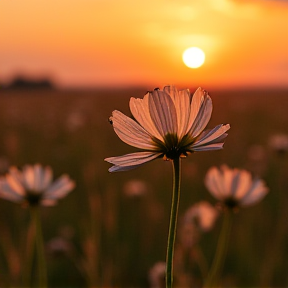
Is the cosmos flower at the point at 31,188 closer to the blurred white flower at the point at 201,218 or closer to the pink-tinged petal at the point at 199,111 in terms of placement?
the pink-tinged petal at the point at 199,111

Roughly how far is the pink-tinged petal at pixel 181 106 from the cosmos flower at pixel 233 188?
0.36 metres

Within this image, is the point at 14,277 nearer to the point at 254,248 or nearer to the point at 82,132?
the point at 254,248

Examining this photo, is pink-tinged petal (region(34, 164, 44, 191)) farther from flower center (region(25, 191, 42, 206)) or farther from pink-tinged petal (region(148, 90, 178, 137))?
pink-tinged petal (region(148, 90, 178, 137))

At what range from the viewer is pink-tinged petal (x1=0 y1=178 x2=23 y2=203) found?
80cm

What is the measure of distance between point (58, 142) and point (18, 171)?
10.8 ft

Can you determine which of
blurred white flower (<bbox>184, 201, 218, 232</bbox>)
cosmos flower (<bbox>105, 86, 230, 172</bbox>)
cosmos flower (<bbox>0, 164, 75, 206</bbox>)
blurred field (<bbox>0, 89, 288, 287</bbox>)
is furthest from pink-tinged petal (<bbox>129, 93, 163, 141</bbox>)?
blurred white flower (<bbox>184, 201, 218, 232</bbox>)

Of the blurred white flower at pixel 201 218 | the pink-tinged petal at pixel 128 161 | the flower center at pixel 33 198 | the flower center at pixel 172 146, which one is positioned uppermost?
the flower center at pixel 172 146

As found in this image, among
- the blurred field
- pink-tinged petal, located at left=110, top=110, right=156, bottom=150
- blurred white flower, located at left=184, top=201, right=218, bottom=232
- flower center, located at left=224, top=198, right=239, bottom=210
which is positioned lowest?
the blurred field

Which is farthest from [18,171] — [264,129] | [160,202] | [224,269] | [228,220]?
[264,129]

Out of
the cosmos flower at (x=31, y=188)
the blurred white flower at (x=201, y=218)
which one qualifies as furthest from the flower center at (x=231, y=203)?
the blurred white flower at (x=201, y=218)

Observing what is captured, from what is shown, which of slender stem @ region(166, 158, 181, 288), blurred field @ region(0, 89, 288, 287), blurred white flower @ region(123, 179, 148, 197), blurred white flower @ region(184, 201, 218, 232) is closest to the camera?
slender stem @ region(166, 158, 181, 288)

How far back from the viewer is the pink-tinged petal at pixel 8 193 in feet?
2.63

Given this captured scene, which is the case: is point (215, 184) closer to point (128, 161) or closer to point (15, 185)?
point (15, 185)

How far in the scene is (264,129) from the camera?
4.81 metres
